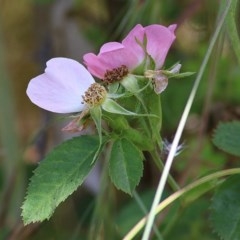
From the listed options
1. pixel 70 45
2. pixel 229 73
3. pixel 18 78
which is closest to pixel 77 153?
pixel 229 73

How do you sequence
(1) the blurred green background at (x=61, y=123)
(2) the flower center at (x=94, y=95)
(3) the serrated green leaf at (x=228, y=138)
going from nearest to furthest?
(2) the flower center at (x=94, y=95)
(3) the serrated green leaf at (x=228, y=138)
(1) the blurred green background at (x=61, y=123)

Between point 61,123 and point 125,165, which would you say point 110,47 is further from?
point 61,123

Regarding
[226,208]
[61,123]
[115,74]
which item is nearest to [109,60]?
[115,74]

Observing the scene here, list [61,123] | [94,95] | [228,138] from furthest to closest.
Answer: [61,123] → [228,138] → [94,95]

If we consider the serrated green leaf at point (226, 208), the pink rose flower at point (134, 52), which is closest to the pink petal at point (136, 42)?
the pink rose flower at point (134, 52)

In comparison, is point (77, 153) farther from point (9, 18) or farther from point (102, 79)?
point (9, 18)

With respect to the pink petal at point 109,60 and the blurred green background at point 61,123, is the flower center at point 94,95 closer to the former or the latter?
the pink petal at point 109,60
